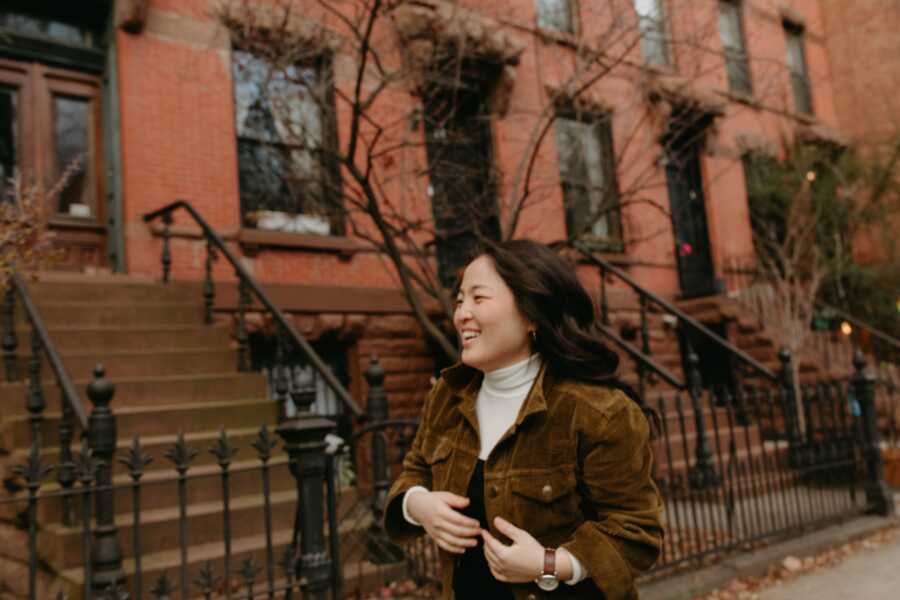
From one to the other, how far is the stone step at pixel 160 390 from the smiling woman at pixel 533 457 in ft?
14.5

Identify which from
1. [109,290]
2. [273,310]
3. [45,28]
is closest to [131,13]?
[45,28]

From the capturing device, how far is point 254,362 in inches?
323

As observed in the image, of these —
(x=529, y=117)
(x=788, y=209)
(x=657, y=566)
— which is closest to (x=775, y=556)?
(x=657, y=566)

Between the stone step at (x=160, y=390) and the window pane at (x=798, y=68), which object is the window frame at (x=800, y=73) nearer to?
the window pane at (x=798, y=68)

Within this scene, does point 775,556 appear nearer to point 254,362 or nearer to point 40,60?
point 254,362

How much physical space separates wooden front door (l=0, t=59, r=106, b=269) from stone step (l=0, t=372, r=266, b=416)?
2.25 meters

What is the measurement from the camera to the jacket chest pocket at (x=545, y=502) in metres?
1.82

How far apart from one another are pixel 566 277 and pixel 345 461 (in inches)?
247

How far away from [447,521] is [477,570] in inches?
8.6

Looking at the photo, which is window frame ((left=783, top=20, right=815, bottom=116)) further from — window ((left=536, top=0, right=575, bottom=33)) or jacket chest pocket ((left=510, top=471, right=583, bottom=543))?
jacket chest pocket ((left=510, top=471, right=583, bottom=543))

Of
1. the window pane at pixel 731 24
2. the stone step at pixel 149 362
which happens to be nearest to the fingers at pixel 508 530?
the stone step at pixel 149 362

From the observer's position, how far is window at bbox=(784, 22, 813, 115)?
53.6ft

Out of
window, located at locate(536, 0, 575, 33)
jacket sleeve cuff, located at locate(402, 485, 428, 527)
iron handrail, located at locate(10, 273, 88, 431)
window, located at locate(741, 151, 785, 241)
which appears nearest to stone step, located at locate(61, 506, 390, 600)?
iron handrail, located at locate(10, 273, 88, 431)

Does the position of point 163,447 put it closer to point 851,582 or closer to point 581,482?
point 581,482
